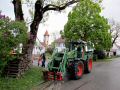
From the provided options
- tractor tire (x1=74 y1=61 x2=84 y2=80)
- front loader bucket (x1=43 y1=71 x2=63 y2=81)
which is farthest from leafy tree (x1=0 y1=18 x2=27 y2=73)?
tractor tire (x1=74 y1=61 x2=84 y2=80)

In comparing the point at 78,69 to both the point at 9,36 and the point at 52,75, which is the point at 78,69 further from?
the point at 9,36

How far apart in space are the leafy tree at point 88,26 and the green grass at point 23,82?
27.3m

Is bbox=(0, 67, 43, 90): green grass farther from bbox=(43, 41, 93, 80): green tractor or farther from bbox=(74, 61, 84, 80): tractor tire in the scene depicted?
bbox=(74, 61, 84, 80): tractor tire

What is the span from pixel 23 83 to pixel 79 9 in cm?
3370

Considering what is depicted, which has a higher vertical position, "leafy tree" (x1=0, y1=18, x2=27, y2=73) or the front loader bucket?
"leafy tree" (x1=0, y1=18, x2=27, y2=73)

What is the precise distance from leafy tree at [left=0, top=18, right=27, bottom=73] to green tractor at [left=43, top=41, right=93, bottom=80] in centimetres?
334

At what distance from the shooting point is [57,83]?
16.2 metres

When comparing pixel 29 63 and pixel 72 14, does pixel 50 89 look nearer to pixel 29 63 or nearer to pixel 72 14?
pixel 29 63

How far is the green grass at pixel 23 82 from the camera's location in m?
13.5

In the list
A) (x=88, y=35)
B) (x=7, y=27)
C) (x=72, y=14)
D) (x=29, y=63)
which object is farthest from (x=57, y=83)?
(x=72, y=14)

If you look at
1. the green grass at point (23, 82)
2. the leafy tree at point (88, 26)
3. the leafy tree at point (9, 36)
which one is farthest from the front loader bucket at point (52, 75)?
the leafy tree at point (88, 26)

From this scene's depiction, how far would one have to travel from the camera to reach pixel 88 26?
45.2 m

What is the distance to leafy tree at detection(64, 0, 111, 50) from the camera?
45.1 metres

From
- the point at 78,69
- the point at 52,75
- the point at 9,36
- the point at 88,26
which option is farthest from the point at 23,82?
the point at 88,26
